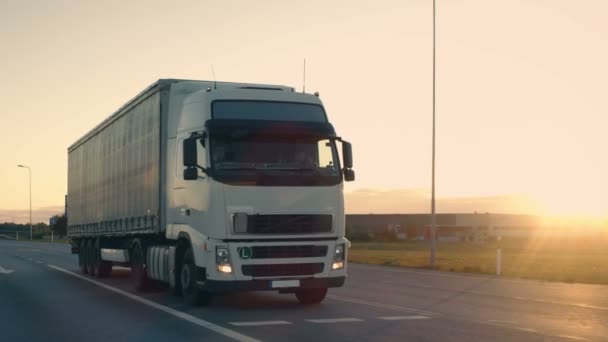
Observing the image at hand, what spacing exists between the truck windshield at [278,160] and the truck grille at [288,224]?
0.61 meters

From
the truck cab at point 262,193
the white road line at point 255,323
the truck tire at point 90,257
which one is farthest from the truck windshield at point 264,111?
the truck tire at point 90,257

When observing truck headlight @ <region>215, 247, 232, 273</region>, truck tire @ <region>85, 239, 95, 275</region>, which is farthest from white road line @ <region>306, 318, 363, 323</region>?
truck tire @ <region>85, 239, 95, 275</region>

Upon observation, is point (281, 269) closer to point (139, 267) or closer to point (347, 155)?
point (347, 155)

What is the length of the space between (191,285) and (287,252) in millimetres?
2109

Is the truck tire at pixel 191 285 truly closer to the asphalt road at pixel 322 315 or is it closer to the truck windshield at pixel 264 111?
the asphalt road at pixel 322 315

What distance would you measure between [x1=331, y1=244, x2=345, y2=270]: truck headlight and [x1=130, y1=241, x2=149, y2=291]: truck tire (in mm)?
5850

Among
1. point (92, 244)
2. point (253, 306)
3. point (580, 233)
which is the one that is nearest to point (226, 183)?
Result: point (253, 306)

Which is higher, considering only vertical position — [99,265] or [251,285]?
[251,285]

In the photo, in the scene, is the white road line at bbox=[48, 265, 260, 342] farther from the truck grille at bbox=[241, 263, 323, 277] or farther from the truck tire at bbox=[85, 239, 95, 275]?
the truck tire at bbox=[85, 239, 95, 275]

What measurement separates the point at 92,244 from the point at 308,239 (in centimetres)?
1357

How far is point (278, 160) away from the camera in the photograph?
1553cm

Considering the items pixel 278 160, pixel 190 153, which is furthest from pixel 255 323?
pixel 190 153

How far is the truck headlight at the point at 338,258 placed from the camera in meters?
15.9

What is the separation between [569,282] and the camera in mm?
26297
